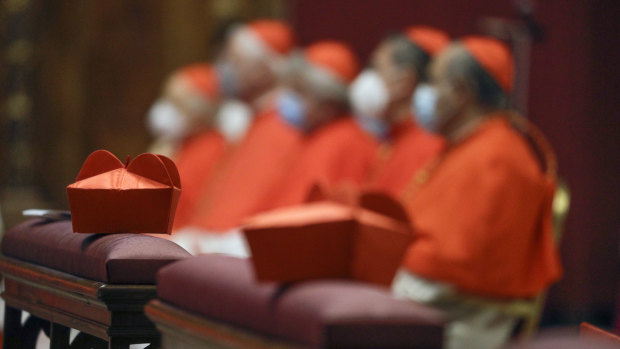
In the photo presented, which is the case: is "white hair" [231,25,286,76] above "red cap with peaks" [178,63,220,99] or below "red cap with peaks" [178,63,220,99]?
above

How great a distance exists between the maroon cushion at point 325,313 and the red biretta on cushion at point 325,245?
2cm

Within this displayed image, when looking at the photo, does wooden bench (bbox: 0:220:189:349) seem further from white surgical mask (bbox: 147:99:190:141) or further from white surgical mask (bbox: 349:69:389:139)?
white surgical mask (bbox: 147:99:190:141)

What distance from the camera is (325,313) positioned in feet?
3.54

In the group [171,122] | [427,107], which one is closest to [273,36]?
[171,122]

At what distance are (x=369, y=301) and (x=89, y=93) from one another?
731 centimetres

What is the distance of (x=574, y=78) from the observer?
589cm

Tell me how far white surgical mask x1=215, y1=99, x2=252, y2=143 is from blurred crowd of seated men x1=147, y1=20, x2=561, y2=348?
1cm

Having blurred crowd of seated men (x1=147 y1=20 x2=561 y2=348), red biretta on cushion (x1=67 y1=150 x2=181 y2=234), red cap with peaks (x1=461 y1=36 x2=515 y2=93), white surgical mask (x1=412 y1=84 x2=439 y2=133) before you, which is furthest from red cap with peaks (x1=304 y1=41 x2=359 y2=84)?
red biretta on cushion (x1=67 y1=150 x2=181 y2=234)

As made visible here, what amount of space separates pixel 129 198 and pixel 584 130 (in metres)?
4.67

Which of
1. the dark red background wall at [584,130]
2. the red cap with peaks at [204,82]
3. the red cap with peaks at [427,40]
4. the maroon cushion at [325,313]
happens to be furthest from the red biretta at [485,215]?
the red cap with peaks at [204,82]

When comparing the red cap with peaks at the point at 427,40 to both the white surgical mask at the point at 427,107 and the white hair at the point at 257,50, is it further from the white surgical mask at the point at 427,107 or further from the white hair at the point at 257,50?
the white hair at the point at 257,50

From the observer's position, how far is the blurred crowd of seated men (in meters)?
3.22

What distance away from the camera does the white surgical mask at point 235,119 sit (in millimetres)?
5926

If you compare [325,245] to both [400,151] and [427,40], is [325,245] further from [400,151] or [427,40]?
[427,40]
